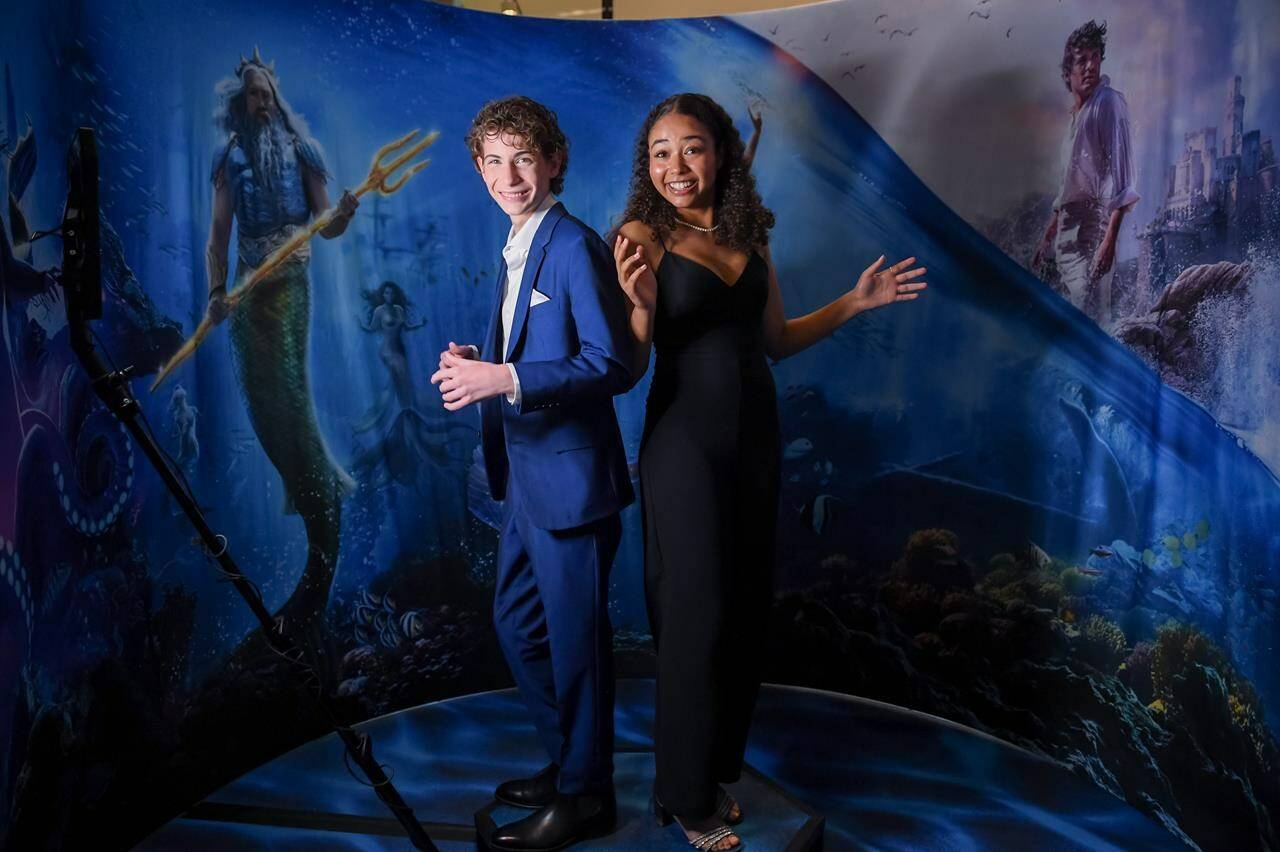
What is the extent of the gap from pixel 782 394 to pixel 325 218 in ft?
5.75

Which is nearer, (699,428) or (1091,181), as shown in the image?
(699,428)

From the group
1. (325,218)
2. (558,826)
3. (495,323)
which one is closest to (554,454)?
(495,323)

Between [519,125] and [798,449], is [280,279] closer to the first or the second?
[519,125]

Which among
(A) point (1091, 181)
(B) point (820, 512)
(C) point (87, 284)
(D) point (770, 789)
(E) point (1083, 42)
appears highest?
(E) point (1083, 42)

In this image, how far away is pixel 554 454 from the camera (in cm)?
233

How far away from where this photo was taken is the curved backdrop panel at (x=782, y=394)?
240cm

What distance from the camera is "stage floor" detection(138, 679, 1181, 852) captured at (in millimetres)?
2680

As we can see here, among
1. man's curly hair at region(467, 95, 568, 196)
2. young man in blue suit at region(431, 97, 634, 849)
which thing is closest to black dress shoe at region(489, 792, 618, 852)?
young man in blue suit at region(431, 97, 634, 849)

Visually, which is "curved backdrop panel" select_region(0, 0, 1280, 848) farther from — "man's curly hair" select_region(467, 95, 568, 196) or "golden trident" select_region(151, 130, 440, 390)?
"man's curly hair" select_region(467, 95, 568, 196)

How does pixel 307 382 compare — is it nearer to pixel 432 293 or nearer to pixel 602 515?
pixel 432 293

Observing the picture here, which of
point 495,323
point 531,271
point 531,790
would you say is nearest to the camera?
point 531,271

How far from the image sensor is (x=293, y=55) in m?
3.01

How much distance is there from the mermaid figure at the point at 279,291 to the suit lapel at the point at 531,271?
1.08m

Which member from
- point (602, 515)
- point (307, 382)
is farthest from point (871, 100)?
point (307, 382)
